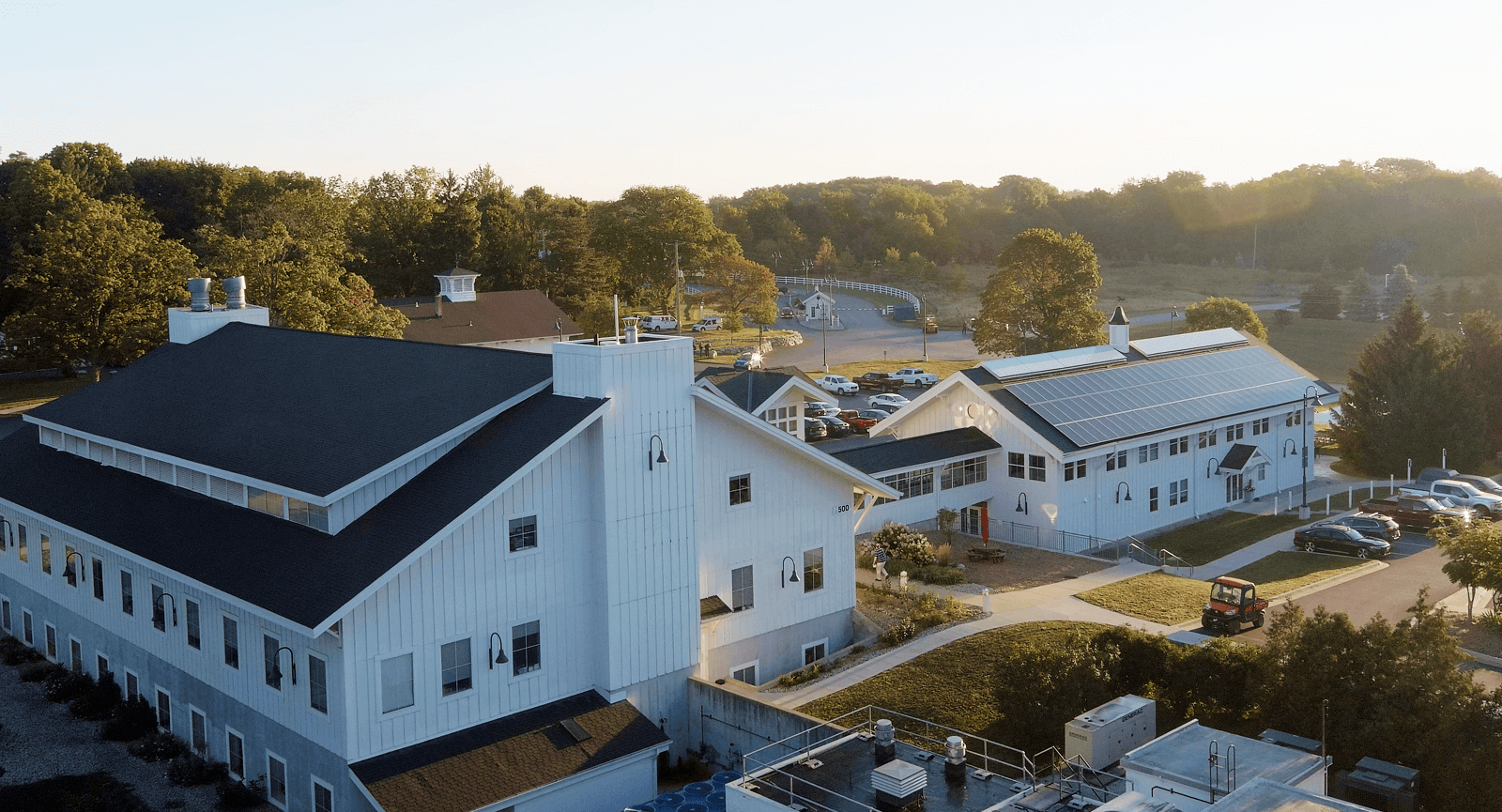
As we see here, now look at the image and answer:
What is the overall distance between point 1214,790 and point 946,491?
24.3 meters

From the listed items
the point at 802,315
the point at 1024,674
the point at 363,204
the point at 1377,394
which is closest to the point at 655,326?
the point at 802,315

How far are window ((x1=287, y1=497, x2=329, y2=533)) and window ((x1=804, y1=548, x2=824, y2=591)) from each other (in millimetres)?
10795

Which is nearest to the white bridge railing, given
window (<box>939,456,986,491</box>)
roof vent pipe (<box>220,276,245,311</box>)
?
window (<box>939,456,986,491</box>)

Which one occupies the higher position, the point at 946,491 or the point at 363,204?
the point at 363,204

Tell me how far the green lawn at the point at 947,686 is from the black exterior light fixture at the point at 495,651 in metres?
6.68

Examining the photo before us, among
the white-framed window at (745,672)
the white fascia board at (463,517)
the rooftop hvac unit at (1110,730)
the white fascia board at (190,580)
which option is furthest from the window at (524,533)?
Answer: the rooftop hvac unit at (1110,730)

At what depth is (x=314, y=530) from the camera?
925 inches

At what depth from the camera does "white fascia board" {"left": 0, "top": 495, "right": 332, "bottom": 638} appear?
2028cm

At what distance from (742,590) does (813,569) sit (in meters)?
2.36

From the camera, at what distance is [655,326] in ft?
353

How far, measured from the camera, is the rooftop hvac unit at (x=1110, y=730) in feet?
69.9

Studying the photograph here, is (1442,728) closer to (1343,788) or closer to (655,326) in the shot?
(1343,788)

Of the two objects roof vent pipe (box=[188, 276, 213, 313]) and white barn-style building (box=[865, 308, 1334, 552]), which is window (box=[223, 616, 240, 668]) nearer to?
roof vent pipe (box=[188, 276, 213, 313])

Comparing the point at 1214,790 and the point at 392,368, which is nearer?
the point at 1214,790
